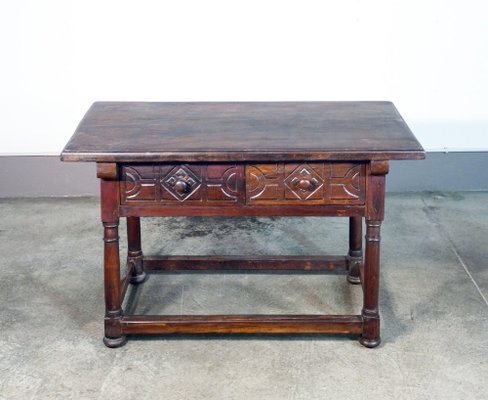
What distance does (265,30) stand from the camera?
206 inches

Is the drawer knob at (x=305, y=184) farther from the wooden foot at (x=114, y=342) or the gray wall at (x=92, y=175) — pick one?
the gray wall at (x=92, y=175)

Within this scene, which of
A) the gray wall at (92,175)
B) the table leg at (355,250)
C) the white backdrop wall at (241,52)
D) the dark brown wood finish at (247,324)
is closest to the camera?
the dark brown wood finish at (247,324)

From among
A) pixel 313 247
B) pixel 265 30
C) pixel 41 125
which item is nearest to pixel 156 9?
pixel 265 30

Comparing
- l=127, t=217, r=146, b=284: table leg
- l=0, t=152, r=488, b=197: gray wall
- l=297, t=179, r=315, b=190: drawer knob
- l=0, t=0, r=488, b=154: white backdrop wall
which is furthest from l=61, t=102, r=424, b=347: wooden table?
l=0, t=152, r=488, b=197: gray wall

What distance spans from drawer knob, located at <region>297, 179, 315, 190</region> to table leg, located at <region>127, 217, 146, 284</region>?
39.6 inches

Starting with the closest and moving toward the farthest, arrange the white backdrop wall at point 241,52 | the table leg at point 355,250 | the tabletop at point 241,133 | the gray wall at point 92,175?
the tabletop at point 241,133
the table leg at point 355,250
the white backdrop wall at point 241,52
the gray wall at point 92,175

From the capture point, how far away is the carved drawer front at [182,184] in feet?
11.6

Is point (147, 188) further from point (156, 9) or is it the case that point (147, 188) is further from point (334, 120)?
point (156, 9)

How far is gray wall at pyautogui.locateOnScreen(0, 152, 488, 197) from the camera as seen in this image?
5520mm

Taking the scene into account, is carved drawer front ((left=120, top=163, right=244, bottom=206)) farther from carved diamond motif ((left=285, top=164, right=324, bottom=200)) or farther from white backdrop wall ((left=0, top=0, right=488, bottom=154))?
white backdrop wall ((left=0, top=0, right=488, bottom=154))

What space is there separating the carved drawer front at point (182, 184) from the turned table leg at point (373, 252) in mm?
476

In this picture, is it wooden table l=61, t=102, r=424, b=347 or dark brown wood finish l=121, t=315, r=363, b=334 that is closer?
wooden table l=61, t=102, r=424, b=347

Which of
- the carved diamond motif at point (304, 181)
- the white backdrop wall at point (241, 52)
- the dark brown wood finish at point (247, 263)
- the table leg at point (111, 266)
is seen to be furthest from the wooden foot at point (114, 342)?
the white backdrop wall at point (241, 52)

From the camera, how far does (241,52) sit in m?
5.28
